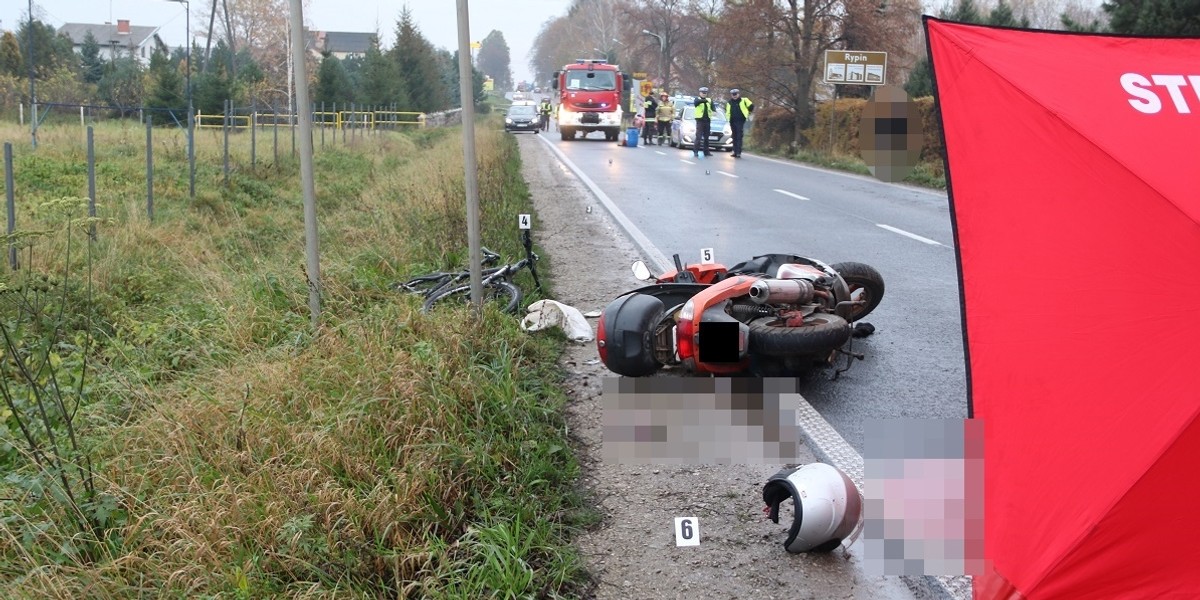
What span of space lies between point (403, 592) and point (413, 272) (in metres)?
5.00

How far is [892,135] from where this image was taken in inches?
182

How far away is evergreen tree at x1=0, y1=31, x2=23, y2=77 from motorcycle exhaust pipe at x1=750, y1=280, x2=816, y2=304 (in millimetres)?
47121

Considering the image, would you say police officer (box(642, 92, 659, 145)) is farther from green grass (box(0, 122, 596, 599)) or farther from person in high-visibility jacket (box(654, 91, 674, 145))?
green grass (box(0, 122, 596, 599))

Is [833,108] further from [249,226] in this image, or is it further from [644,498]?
[644,498]

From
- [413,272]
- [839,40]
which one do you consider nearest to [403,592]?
[413,272]

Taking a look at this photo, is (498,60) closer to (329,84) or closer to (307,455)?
(329,84)

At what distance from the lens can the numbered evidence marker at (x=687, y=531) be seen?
380 cm

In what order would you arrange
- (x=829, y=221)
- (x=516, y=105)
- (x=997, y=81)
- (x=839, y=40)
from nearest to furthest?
(x=997, y=81) < (x=829, y=221) < (x=839, y=40) < (x=516, y=105)

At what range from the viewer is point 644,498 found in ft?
13.8

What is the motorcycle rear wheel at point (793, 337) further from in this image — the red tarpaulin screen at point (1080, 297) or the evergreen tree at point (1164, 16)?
the evergreen tree at point (1164, 16)

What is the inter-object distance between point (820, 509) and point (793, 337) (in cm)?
163

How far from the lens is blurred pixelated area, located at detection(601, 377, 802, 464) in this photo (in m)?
4.59

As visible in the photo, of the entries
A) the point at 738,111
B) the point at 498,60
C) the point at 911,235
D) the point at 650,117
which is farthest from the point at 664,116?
the point at 498,60

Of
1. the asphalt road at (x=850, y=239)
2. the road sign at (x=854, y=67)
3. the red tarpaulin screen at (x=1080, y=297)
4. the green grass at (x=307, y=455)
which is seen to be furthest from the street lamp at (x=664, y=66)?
the red tarpaulin screen at (x=1080, y=297)
